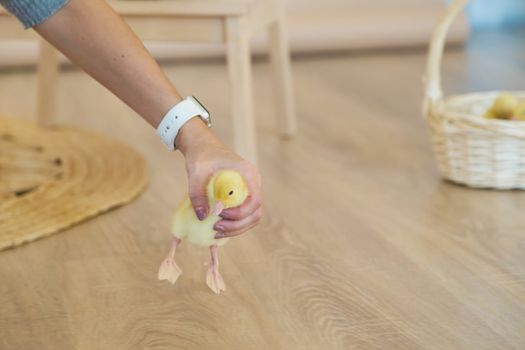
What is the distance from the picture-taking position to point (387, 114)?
2658 mm

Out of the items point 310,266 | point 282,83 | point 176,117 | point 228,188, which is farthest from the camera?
point 282,83

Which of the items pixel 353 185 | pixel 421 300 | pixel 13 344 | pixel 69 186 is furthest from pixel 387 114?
pixel 13 344

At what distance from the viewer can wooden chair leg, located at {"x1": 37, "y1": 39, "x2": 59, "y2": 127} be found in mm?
2475

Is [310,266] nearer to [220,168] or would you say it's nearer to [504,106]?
[220,168]

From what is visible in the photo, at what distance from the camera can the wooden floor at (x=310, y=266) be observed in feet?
4.39

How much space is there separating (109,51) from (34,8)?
0.11 m

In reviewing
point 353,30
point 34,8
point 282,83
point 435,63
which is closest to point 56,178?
point 282,83

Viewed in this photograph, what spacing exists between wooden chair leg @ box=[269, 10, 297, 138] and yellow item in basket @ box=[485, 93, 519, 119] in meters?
0.61

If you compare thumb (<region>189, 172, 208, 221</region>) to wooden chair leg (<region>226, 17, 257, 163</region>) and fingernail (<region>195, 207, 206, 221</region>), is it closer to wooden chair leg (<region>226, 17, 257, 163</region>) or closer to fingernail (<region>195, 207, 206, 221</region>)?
fingernail (<region>195, 207, 206, 221</region>)

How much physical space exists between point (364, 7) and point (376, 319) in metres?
2.43

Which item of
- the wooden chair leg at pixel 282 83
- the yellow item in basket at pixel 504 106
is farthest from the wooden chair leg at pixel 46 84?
the yellow item in basket at pixel 504 106

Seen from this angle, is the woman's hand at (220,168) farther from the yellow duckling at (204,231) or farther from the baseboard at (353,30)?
the baseboard at (353,30)

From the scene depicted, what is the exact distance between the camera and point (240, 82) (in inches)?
78.4

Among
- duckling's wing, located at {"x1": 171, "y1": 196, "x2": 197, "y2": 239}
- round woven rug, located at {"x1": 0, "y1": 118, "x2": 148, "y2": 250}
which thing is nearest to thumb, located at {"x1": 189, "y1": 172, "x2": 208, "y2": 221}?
duckling's wing, located at {"x1": 171, "y1": 196, "x2": 197, "y2": 239}
